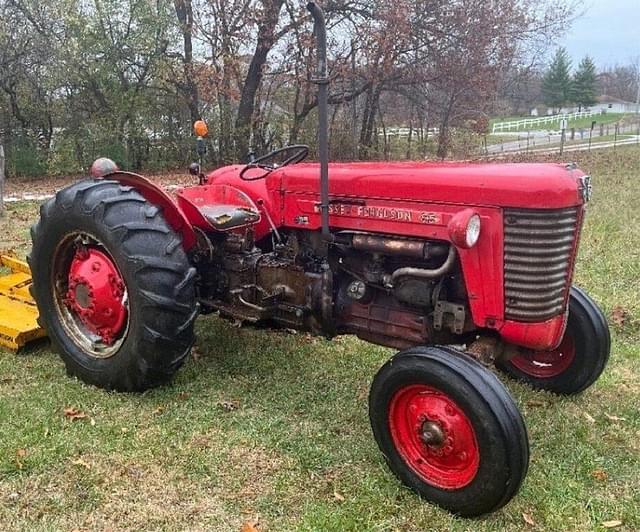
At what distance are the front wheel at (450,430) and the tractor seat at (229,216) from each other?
49.2 inches

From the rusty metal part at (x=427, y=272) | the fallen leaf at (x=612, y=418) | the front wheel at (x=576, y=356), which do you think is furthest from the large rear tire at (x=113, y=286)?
the fallen leaf at (x=612, y=418)

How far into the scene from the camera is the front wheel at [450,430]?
2.45 meters

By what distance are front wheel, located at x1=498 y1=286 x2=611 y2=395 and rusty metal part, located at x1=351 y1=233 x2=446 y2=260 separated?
2.78 feet

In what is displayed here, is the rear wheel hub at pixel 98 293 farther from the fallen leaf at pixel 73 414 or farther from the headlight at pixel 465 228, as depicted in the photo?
the headlight at pixel 465 228

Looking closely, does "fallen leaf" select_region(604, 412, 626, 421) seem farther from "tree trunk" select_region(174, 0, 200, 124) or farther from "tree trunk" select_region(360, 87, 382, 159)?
"tree trunk" select_region(360, 87, 382, 159)

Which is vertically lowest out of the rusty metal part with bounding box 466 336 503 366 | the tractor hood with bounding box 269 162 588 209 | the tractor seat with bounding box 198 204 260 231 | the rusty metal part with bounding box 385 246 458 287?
the rusty metal part with bounding box 466 336 503 366

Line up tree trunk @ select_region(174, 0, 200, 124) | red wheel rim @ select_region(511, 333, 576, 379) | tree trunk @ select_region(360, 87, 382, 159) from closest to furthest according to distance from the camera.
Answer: red wheel rim @ select_region(511, 333, 576, 379) → tree trunk @ select_region(174, 0, 200, 124) → tree trunk @ select_region(360, 87, 382, 159)

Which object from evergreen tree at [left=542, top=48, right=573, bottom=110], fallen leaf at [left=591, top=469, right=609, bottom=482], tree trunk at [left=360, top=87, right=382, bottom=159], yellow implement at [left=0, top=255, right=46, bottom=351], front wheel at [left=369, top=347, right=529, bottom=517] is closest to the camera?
front wheel at [left=369, top=347, right=529, bottom=517]

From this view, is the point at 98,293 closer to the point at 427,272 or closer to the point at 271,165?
the point at 271,165

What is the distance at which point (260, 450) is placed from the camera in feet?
10.1

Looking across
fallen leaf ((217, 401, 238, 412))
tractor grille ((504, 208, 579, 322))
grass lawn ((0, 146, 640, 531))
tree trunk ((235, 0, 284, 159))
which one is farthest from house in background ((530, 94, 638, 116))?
fallen leaf ((217, 401, 238, 412))

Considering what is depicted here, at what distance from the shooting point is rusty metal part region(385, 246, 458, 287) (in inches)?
112

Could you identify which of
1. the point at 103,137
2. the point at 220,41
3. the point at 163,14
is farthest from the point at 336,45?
the point at 103,137

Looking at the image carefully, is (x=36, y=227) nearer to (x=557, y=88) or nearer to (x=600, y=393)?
(x=600, y=393)
